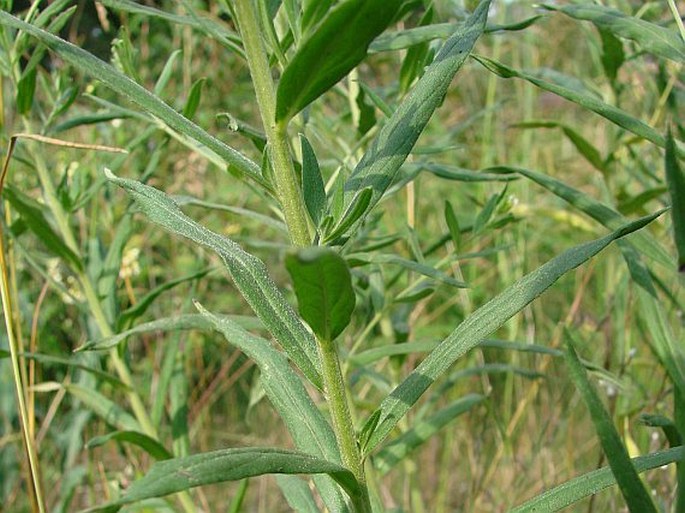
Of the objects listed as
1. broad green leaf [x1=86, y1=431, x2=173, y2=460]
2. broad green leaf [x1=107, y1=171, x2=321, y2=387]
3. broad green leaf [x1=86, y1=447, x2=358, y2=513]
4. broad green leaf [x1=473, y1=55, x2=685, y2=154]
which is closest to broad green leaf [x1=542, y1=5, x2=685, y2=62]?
broad green leaf [x1=473, y1=55, x2=685, y2=154]

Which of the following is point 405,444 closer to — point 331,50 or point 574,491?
point 574,491

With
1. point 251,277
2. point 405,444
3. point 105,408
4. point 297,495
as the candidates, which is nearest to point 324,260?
point 251,277

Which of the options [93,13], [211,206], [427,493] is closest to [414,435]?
[211,206]

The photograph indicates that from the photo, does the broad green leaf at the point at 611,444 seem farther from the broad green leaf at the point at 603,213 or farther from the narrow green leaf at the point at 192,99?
the narrow green leaf at the point at 192,99

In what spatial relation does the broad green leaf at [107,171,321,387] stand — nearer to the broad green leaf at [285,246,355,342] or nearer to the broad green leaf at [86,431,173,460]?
the broad green leaf at [285,246,355,342]

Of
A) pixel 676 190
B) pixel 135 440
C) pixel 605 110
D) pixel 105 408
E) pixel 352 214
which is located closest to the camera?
pixel 676 190
